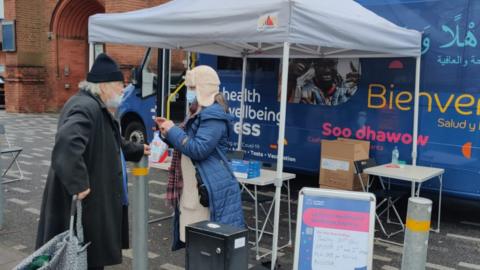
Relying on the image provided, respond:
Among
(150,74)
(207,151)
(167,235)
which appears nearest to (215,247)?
(207,151)

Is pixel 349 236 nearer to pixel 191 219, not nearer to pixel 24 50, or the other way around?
pixel 191 219

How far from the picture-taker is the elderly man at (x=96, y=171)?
9.39 feet

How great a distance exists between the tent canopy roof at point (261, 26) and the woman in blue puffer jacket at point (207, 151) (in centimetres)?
67

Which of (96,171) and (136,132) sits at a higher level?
(96,171)

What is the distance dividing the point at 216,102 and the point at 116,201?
1.02 m

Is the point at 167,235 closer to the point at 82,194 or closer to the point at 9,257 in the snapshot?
the point at 9,257

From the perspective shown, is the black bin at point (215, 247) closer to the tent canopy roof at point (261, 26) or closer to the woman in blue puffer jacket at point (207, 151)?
→ the woman in blue puffer jacket at point (207, 151)

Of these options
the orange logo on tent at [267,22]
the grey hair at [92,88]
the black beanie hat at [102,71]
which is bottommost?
the grey hair at [92,88]

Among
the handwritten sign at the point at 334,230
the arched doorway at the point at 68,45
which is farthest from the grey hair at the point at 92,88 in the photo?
the arched doorway at the point at 68,45

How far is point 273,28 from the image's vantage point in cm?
383

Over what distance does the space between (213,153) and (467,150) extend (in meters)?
3.28

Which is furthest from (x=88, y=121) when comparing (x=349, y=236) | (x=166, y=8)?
(x=166, y=8)

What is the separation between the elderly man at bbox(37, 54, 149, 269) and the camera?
9.39ft

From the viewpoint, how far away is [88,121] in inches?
112
